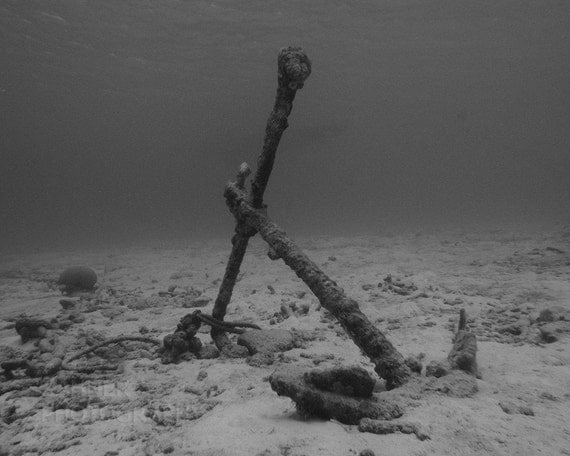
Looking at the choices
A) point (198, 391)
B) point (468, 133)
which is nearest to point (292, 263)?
point (198, 391)

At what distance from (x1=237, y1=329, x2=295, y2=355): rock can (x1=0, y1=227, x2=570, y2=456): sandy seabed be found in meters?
0.11

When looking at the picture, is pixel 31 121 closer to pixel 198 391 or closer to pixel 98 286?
pixel 98 286

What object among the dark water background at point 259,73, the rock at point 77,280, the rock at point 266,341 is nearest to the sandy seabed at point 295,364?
the rock at point 266,341

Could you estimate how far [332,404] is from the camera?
216cm

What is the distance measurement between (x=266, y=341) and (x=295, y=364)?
496 mm

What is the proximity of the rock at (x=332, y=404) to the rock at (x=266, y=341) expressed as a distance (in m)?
1.45

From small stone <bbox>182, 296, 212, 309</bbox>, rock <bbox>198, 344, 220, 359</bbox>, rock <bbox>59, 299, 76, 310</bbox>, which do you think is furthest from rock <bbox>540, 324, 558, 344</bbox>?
rock <bbox>59, 299, 76, 310</bbox>

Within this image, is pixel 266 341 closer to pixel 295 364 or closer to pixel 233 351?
pixel 233 351

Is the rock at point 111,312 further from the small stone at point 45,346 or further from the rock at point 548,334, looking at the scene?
the rock at point 548,334

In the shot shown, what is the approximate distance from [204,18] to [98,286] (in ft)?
78.5

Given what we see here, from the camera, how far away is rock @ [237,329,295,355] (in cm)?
371

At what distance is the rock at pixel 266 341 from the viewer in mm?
3711

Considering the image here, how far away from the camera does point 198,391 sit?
114 inches

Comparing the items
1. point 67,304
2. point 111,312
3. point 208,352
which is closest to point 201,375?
point 208,352
